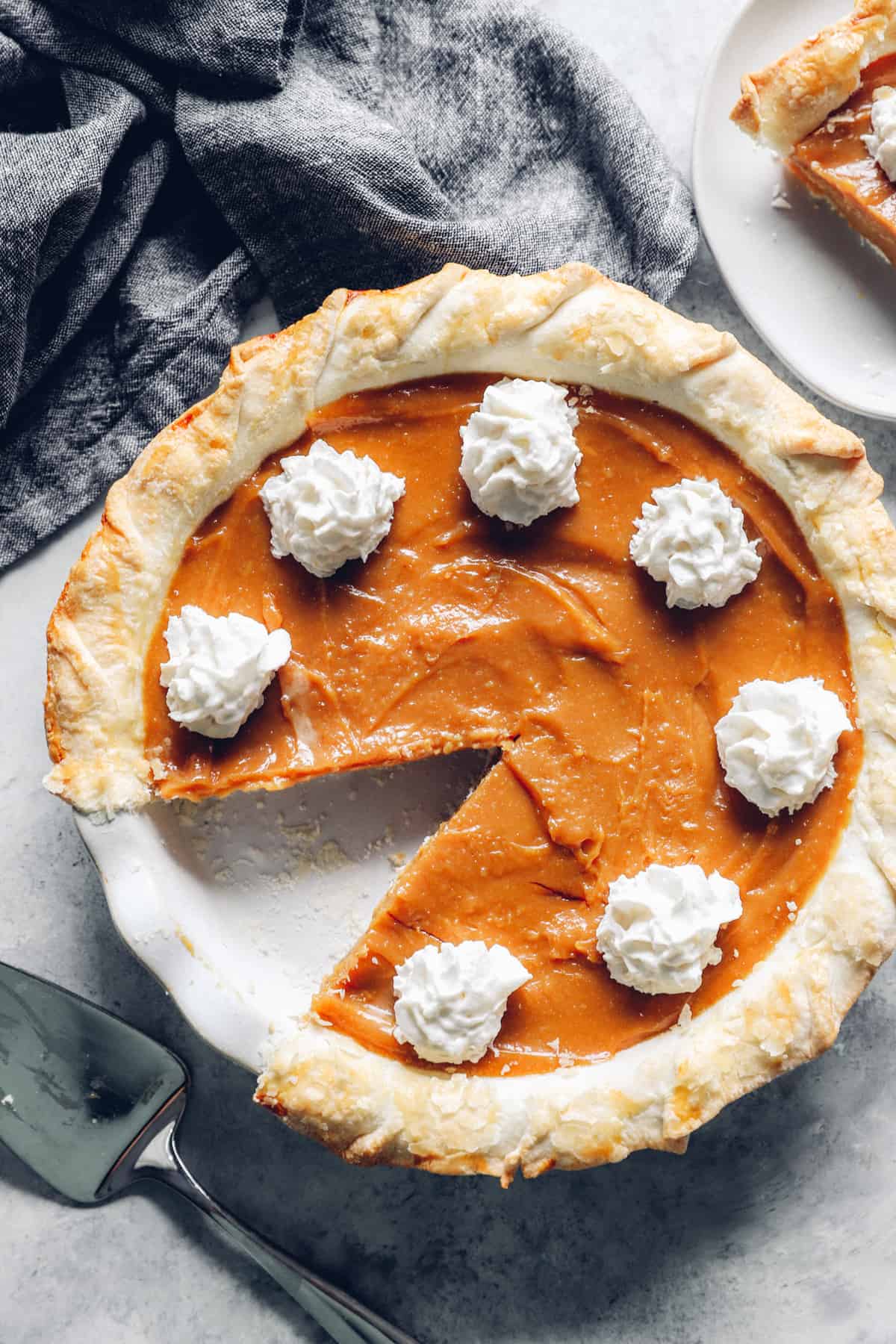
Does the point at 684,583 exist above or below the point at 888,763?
above

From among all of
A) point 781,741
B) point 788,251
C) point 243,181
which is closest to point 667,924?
point 781,741

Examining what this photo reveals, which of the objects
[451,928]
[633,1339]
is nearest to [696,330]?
[451,928]

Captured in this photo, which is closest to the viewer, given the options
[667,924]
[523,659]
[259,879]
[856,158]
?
[667,924]

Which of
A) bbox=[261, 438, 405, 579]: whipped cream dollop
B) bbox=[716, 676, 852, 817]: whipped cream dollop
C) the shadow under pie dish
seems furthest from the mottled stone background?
bbox=[261, 438, 405, 579]: whipped cream dollop

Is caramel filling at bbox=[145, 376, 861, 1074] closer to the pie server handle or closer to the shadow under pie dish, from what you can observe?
the shadow under pie dish

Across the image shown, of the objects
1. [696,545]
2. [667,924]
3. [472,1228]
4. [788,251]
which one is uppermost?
[788,251]

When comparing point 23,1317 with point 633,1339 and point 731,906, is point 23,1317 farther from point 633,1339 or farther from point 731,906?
point 731,906

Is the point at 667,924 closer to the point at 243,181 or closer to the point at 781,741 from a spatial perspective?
the point at 781,741
